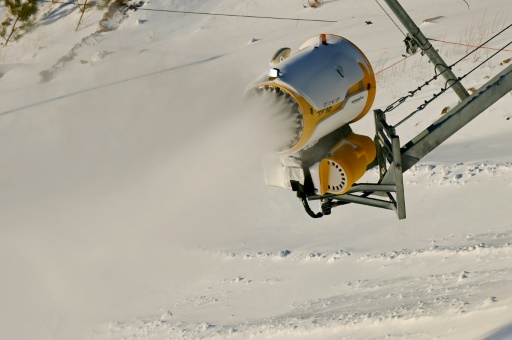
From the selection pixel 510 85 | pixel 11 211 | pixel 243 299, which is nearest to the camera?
pixel 510 85

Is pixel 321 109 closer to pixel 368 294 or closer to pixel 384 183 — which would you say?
pixel 384 183

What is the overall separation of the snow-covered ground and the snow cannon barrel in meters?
0.46

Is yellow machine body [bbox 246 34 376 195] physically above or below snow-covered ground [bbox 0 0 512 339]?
above

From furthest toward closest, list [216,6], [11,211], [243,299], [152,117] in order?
[216,6], [152,117], [11,211], [243,299]

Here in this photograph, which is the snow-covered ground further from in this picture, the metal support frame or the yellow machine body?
the metal support frame

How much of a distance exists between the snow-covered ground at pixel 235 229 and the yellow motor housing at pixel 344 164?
2.14 feet

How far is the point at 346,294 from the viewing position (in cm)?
762

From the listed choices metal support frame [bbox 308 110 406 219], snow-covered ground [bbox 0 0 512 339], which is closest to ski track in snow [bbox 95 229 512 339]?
snow-covered ground [bbox 0 0 512 339]

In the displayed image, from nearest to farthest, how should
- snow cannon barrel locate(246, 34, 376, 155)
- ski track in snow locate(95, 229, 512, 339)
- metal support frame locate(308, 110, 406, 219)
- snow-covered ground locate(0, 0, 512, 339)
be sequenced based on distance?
snow cannon barrel locate(246, 34, 376, 155)
metal support frame locate(308, 110, 406, 219)
ski track in snow locate(95, 229, 512, 339)
snow-covered ground locate(0, 0, 512, 339)

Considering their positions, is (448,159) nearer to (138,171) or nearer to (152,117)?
(138,171)

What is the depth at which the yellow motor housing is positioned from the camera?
20.0 feet

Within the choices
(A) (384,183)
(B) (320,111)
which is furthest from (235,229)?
(B) (320,111)

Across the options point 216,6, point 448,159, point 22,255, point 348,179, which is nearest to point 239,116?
point 348,179

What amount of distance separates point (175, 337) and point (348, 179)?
2.94m
